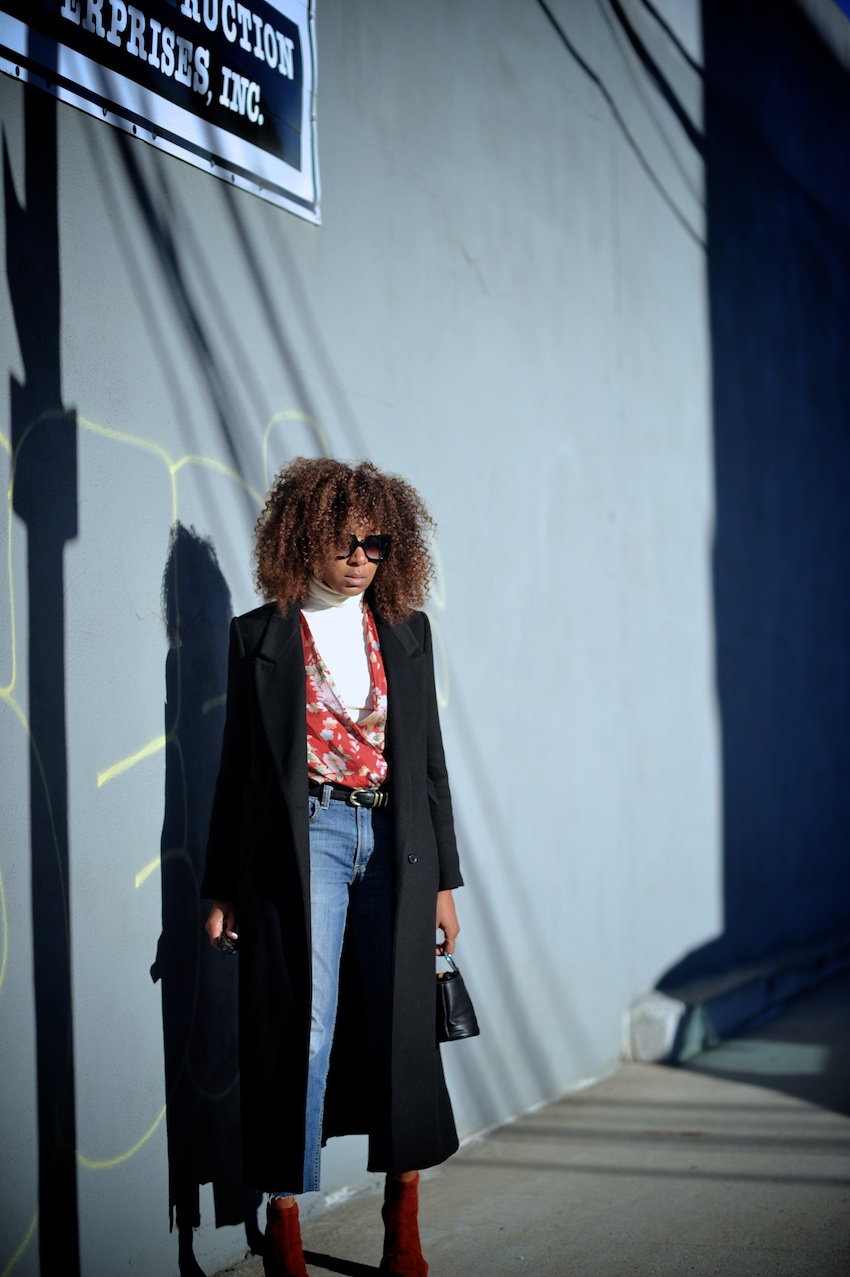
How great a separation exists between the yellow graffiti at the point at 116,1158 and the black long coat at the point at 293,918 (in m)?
0.29

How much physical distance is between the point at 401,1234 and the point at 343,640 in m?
1.47

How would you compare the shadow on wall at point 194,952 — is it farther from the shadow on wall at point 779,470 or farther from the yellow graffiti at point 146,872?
the shadow on wall at point 779,470

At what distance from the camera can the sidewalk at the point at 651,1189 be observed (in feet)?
11.2

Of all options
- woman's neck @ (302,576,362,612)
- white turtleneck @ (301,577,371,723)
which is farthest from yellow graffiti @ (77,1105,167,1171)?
woman's neck @ (302,576,362,612)

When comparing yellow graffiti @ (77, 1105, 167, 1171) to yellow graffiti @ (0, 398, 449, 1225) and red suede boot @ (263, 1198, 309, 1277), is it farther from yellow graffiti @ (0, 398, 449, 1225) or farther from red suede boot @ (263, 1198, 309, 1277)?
red suede boot @ (263, 1198, 309, 1277)

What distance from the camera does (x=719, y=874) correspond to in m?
6.62

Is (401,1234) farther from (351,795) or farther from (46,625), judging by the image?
(46,625)

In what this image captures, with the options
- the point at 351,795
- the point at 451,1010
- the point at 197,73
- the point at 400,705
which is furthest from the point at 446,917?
the point at 197,73

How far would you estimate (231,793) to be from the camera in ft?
10.5

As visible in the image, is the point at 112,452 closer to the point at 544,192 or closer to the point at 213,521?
the point at 213,521

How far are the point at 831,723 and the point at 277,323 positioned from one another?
547cm

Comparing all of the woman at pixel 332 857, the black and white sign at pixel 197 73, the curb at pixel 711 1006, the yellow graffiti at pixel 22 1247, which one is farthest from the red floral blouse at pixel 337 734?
the curb at pixel 711 1006

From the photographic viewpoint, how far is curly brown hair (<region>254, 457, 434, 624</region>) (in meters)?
3.32

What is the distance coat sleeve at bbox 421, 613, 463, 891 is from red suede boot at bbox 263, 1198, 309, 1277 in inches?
34.1
